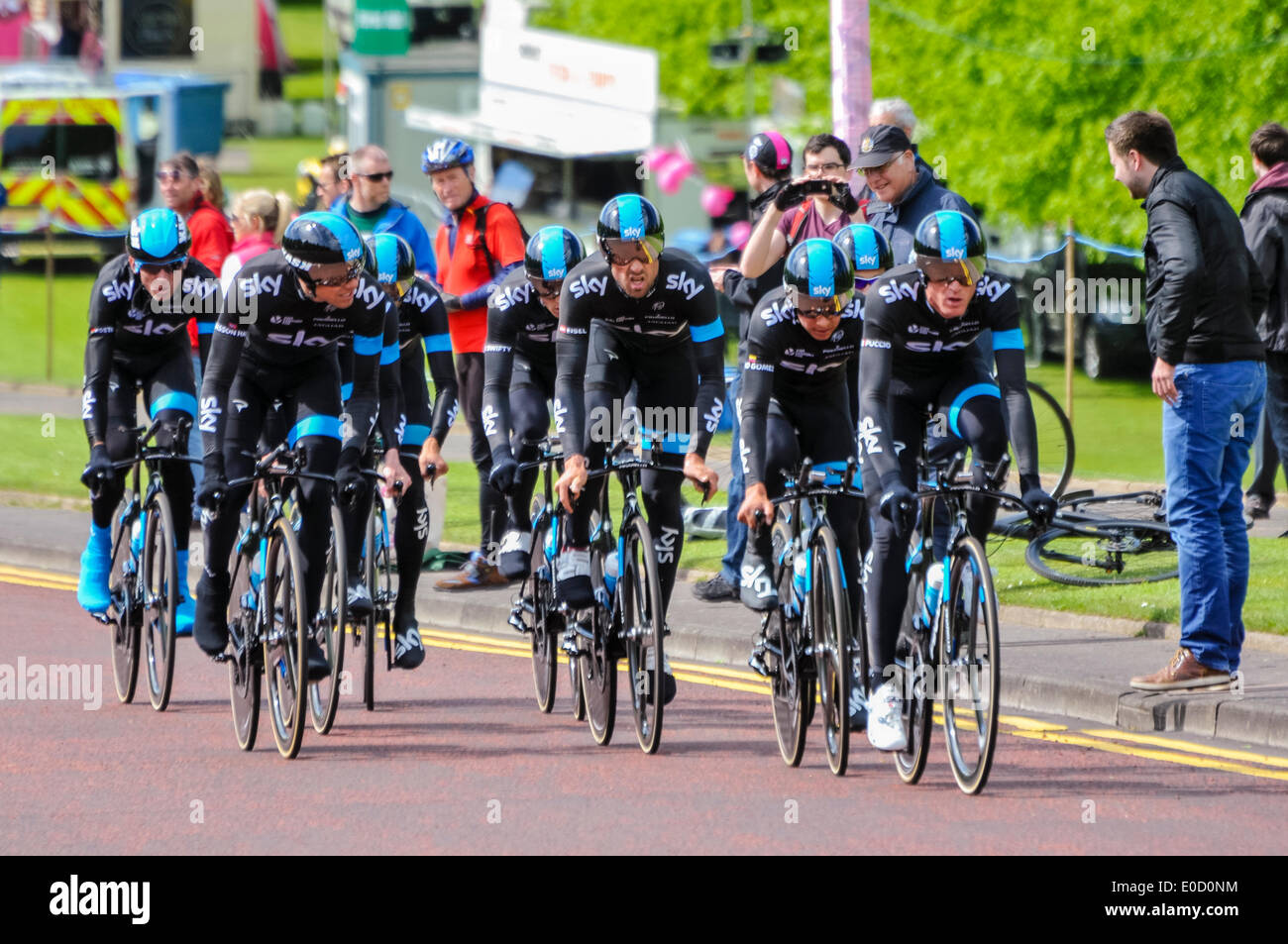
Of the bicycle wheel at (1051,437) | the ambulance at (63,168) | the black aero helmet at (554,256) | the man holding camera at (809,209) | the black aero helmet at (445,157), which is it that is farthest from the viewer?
the ambulance at (63,168)

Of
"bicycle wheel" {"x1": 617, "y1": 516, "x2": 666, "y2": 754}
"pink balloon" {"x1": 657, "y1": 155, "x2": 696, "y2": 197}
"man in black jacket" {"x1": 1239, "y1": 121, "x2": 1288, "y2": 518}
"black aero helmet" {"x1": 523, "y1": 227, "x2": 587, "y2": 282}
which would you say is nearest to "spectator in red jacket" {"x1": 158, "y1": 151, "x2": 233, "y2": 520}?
"black aero helmet" {"x1": 523, "y1": 227, "x2": 587, "y2": 282}

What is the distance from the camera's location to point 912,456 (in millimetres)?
8359

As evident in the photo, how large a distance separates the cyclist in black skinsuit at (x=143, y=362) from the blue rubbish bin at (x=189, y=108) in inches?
1325

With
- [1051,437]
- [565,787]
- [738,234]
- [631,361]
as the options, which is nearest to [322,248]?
[631,361]

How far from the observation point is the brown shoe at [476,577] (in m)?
12.3

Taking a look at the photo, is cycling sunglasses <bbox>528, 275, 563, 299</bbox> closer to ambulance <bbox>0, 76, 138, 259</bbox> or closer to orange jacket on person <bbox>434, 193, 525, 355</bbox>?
orange jacket on person <bbox>434, 193, 525, 355</bbox>

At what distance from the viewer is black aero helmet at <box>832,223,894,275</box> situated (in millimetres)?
8836

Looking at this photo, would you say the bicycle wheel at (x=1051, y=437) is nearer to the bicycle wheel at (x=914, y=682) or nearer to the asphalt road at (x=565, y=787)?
the asphalt road at (x=565, y=787)

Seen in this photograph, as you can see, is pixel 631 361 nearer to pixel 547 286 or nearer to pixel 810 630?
pixel 547 286

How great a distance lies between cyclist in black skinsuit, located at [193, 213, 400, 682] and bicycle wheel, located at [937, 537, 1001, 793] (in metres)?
2.44

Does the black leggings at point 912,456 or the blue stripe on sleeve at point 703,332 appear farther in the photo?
the blue stripe on sleeve at point 703,332

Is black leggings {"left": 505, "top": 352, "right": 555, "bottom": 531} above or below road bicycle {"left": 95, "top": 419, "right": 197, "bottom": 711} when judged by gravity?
above

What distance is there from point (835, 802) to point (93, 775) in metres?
2.73

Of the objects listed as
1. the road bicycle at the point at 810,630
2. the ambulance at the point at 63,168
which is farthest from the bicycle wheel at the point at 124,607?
the ambulance at the point at 63,168
